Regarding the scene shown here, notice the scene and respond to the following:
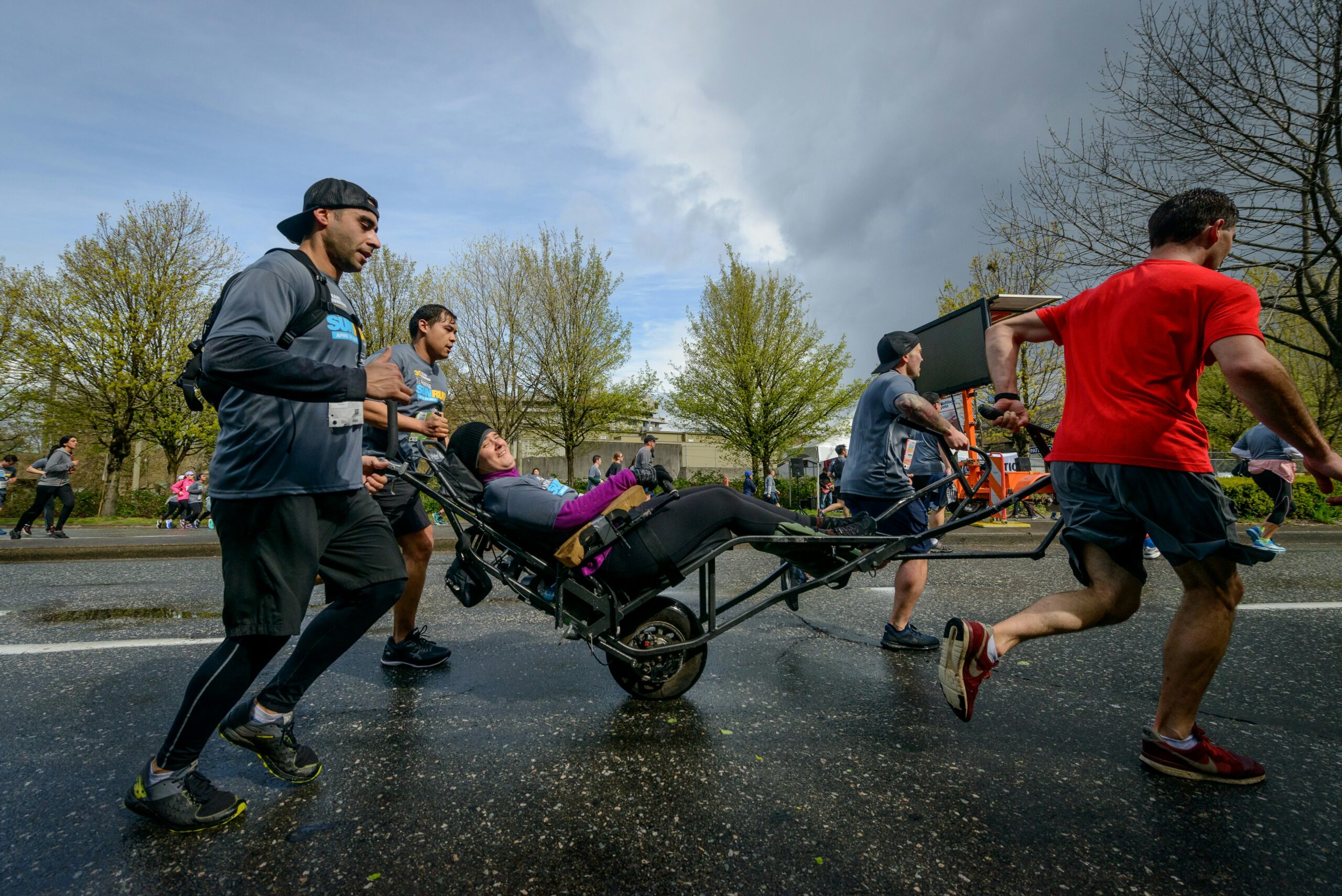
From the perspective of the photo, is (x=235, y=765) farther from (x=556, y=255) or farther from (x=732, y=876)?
(x=556, y=255)

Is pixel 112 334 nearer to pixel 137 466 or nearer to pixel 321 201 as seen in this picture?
pixel 137 466

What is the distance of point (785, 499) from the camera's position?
2289 cm

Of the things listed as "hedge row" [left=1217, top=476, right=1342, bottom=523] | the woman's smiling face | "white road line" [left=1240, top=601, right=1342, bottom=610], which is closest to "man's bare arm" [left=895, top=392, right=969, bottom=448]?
the woman's smiling face

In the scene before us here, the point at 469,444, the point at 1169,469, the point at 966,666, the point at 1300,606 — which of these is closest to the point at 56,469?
the point at 469,444

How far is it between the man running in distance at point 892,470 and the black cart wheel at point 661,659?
55.6 inches

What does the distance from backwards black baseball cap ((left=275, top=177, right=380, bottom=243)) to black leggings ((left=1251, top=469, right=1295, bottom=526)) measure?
29.9 feet

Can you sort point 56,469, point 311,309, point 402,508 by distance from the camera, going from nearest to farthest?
point 311,309, point 402,508, point 56,469

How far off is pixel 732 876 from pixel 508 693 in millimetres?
1669

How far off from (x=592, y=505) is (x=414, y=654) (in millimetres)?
1584

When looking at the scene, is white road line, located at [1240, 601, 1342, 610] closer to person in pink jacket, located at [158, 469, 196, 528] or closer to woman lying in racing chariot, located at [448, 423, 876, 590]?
woman lying in racing chariot, located at [448, 423, 876, 590]

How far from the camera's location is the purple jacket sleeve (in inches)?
102

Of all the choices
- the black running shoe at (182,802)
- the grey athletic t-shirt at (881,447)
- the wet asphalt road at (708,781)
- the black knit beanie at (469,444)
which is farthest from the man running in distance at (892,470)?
the black running shoe at (182,802)

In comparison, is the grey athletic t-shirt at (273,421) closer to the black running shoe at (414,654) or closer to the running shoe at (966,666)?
the black running shoe at (414,654)

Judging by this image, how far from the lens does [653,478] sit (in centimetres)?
266
